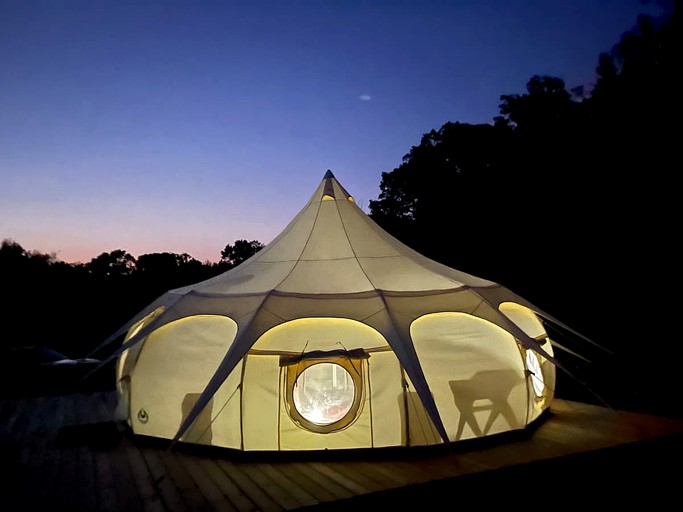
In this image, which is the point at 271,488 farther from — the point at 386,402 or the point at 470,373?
the point at 470,373

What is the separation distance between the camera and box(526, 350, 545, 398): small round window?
14.8ft

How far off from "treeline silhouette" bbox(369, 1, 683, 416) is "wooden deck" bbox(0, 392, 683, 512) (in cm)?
388

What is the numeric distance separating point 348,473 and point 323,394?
761 millimetres

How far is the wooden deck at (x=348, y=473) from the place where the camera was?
2871mm

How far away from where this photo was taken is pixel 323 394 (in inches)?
151

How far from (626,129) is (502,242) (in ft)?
15.2

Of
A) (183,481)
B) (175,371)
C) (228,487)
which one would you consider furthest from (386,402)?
(175,371)

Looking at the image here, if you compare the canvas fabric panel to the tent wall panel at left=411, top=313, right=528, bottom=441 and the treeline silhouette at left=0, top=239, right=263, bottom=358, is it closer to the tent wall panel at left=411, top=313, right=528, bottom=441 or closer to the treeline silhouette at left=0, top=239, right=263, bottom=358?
the tent wall panel at left=411, top=313, right=528, bottom=441

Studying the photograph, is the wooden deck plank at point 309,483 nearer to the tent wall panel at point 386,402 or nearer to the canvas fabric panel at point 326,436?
the canvas fabric panel at point 326,436

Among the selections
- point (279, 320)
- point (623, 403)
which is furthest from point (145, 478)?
point (623, 403)

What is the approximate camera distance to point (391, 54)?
13.6 metres

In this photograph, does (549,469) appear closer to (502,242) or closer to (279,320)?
(279,320)

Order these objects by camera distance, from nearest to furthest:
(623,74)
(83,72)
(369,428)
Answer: (369,428)
(83,72)
(623,74)

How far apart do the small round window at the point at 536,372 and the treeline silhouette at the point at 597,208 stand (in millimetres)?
3542
